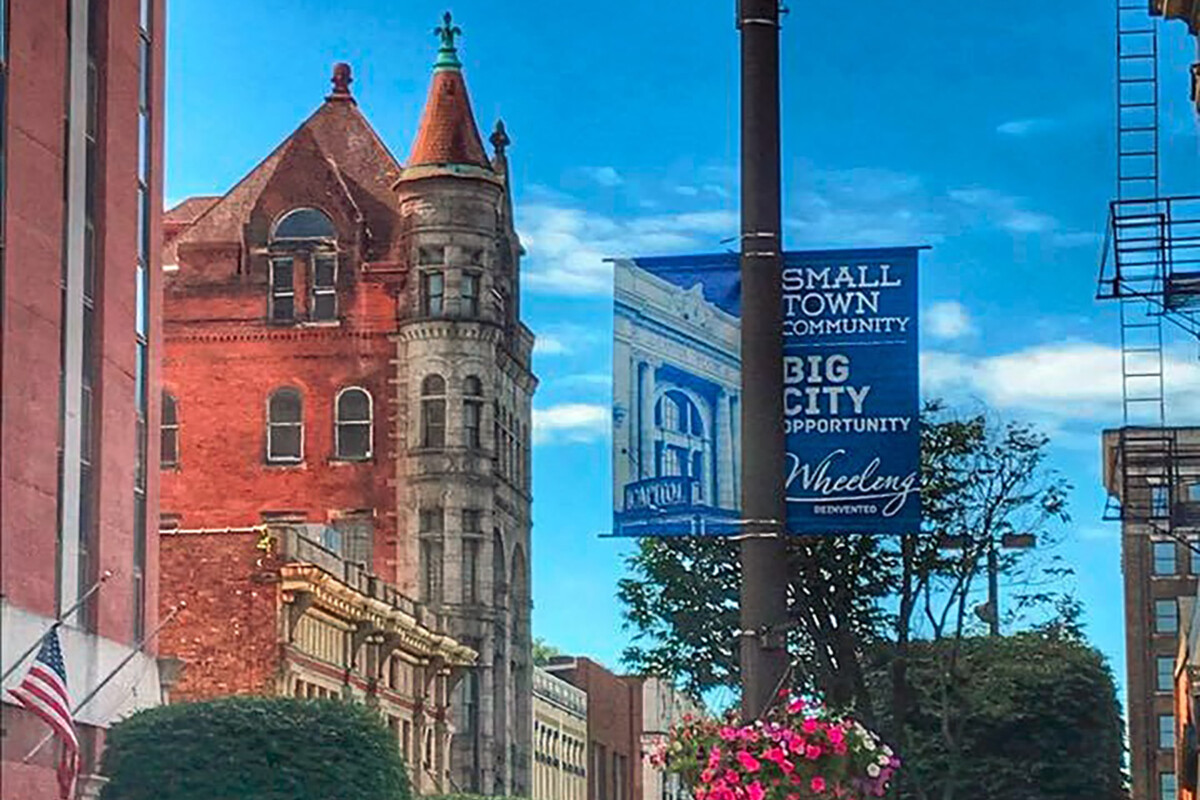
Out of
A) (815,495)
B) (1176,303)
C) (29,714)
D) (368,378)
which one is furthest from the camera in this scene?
(368,378)

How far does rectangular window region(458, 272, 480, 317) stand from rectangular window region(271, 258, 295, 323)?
5594 millimetres

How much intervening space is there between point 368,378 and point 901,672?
125 ft

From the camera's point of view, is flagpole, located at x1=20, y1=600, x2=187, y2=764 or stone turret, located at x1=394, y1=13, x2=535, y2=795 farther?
stone turret, located at x1=394, y1=13, x2=535, y2=795

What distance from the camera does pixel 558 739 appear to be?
98.7 meters

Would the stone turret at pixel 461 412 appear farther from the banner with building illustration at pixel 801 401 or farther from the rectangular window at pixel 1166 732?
the rectangular window at pixel 1166 732

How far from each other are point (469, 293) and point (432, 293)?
1158mm

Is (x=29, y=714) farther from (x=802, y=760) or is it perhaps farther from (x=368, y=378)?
(x=368, y=378)

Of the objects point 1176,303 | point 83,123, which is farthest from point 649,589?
point 1176,303

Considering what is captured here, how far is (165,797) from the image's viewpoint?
131 ft

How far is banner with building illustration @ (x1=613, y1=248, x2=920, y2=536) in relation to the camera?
14.2 meters

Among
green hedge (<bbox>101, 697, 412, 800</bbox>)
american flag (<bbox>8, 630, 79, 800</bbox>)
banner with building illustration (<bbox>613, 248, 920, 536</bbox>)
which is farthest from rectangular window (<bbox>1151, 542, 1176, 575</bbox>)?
banner with building illustration (<bbox>613, 248, 920, 536</bbox>)

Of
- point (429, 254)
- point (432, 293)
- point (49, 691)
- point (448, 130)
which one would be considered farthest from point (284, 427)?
point (49, 691)

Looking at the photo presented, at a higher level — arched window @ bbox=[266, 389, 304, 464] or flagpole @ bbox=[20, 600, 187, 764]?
arched window @ bbox=[266, 389, 304, 464]

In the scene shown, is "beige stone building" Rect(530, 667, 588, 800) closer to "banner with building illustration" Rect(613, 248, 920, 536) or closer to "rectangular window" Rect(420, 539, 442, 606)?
"rectangular window" Rect(420, 539, 442, 606)
